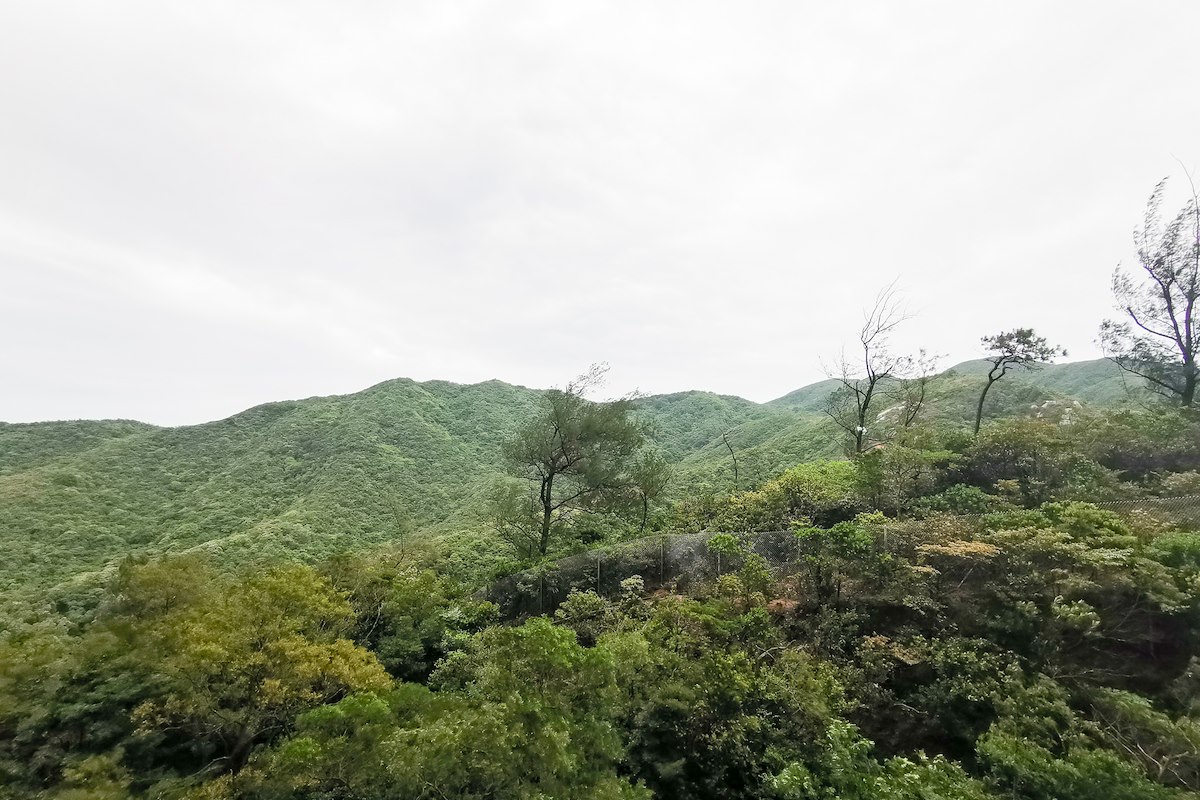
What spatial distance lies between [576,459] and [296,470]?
32.4 meters

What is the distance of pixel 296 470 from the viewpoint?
1694 inches

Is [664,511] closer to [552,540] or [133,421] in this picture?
[552,540]

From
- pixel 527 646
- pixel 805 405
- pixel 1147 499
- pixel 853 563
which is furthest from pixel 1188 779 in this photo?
pixel 805 405

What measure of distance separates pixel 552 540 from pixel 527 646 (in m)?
13.5

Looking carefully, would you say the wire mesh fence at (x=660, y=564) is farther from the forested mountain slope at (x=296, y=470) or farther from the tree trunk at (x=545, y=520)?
the forested mountain slope at (x=296, y=470)

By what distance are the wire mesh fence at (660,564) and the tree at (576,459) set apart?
13.7ft

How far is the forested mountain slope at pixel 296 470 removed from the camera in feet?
103

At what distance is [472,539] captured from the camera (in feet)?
91.9

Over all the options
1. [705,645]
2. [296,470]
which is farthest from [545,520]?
[296,470]

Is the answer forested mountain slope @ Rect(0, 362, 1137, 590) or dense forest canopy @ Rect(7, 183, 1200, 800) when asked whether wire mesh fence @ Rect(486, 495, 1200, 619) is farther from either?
forested mountain slope @ Rect(0, 362, 1137, 590)

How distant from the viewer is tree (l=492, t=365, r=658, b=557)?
22.6 m

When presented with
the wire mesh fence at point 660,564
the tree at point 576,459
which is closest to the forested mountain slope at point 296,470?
the tree at point 576,459

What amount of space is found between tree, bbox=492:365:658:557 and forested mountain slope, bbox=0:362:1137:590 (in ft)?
8.83

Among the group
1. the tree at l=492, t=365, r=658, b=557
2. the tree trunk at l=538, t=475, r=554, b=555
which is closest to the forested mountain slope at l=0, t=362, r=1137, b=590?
the tree at l=492, t=365, r=658, b=557
